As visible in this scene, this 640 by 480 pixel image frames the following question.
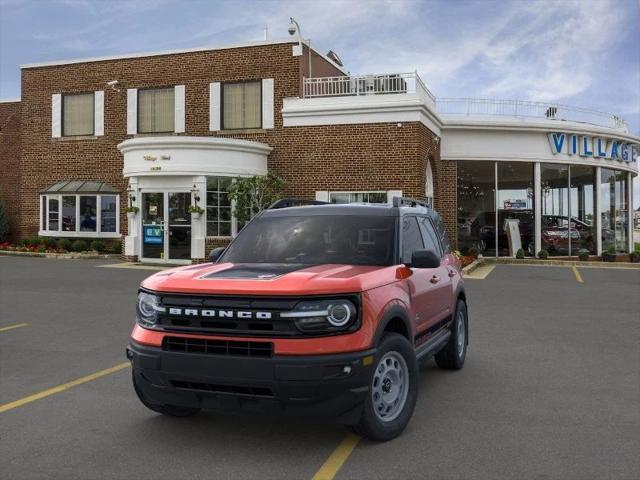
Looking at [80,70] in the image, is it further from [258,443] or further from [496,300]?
[258,443]

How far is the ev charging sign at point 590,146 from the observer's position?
24.2 m

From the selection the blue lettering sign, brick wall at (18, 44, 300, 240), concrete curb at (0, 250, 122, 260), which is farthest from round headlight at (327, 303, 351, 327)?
the blue lettering sign

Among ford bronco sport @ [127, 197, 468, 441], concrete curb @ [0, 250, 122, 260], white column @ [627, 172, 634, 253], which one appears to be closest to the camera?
ford bronco sport @ [127, 197, 468, 441]

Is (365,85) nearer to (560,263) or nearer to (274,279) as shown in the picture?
(560,263)

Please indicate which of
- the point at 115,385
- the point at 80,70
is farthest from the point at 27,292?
the point at 80,70

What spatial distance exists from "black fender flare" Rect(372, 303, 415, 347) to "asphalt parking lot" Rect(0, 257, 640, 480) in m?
0.76

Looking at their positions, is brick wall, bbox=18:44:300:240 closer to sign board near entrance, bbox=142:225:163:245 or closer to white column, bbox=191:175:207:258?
white column, bbox=191:175:207:258

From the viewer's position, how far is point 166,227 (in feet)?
67.4

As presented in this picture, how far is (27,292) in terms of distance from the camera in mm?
13359

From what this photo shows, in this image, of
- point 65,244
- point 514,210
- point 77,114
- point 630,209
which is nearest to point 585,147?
point 514,210

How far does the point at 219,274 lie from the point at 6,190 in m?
26.6

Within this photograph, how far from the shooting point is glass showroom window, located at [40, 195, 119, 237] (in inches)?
952

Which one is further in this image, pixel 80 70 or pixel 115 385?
pixel 80 70

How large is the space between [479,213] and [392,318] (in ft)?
67.1
